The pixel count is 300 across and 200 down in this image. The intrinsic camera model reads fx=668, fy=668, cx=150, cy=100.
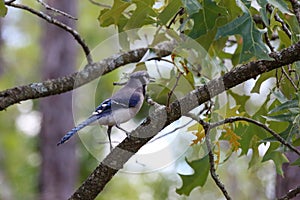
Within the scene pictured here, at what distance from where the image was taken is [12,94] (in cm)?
266

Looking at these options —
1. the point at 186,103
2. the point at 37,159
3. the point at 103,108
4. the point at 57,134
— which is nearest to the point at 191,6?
the point at 186,103

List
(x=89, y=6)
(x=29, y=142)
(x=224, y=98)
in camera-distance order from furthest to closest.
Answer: (x=89, y=6)
(x=29, y=142)
(x=224, y=98)

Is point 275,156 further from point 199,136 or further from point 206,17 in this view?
point 206,17

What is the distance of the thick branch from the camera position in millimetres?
2158

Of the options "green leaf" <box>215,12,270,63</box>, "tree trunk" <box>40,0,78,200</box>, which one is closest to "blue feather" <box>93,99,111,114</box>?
"green leaf" <box>215,12,270,63</box>

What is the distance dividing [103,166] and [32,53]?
10.7 m

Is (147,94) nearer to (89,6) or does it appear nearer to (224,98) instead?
(224,98)

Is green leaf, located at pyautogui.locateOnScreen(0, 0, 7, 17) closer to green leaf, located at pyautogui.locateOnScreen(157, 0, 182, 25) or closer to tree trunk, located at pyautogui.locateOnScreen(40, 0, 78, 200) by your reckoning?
green leaf, located at pyautogui.locateOnScreen(157, 0, 182, 25)

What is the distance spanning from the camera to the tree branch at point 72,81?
267 centimetres

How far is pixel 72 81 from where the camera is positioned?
285 cm

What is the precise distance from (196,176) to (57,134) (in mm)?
4971

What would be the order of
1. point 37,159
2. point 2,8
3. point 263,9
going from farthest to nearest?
point 37,159, point 2,8, point 263,9

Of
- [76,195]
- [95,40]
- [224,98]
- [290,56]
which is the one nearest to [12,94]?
[76,195]

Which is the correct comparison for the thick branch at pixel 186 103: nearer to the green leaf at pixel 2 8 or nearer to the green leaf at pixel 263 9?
the green leaf at pixel 263 9
